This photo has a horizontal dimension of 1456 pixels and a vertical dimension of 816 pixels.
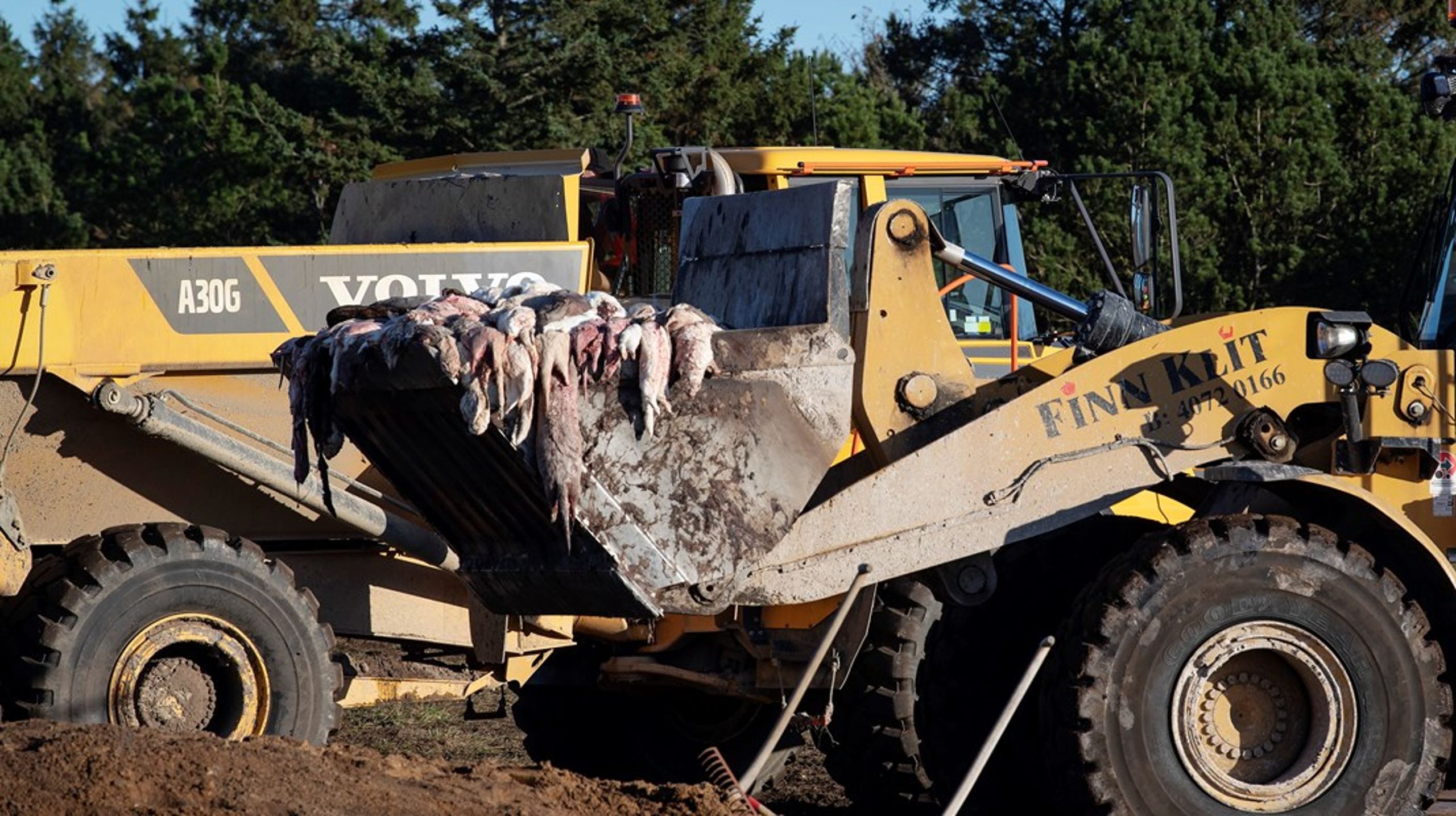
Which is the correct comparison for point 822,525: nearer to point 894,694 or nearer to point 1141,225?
point 894,694

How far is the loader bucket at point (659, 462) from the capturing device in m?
5.65

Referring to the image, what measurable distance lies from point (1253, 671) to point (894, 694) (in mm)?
1200

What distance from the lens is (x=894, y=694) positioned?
6648mm

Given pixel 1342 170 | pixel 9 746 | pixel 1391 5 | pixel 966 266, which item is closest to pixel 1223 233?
pixel 1342 170

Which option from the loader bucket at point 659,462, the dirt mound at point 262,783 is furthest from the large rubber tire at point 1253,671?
the dirt mound at point 262,783

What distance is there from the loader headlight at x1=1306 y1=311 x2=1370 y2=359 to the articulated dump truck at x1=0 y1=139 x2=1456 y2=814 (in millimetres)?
12

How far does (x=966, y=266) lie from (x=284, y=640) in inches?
124

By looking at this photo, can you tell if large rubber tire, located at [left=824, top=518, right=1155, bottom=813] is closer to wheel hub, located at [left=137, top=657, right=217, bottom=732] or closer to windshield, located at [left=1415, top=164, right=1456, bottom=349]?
windshield, located at [left=1415, top=164, right=1456, bottom=349]

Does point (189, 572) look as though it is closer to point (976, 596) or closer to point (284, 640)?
point (284, 640)

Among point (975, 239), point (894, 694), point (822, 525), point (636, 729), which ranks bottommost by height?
point (636, 729)

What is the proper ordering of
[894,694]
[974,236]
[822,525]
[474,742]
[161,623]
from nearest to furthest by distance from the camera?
[822,525] < [894,694] < [161,623] < [974,236] < [474,742]

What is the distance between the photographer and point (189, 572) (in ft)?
25.5

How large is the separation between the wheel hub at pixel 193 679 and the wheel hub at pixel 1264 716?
3.76 metres

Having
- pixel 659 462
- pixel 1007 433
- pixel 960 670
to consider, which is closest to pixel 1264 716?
pixel 960 670
